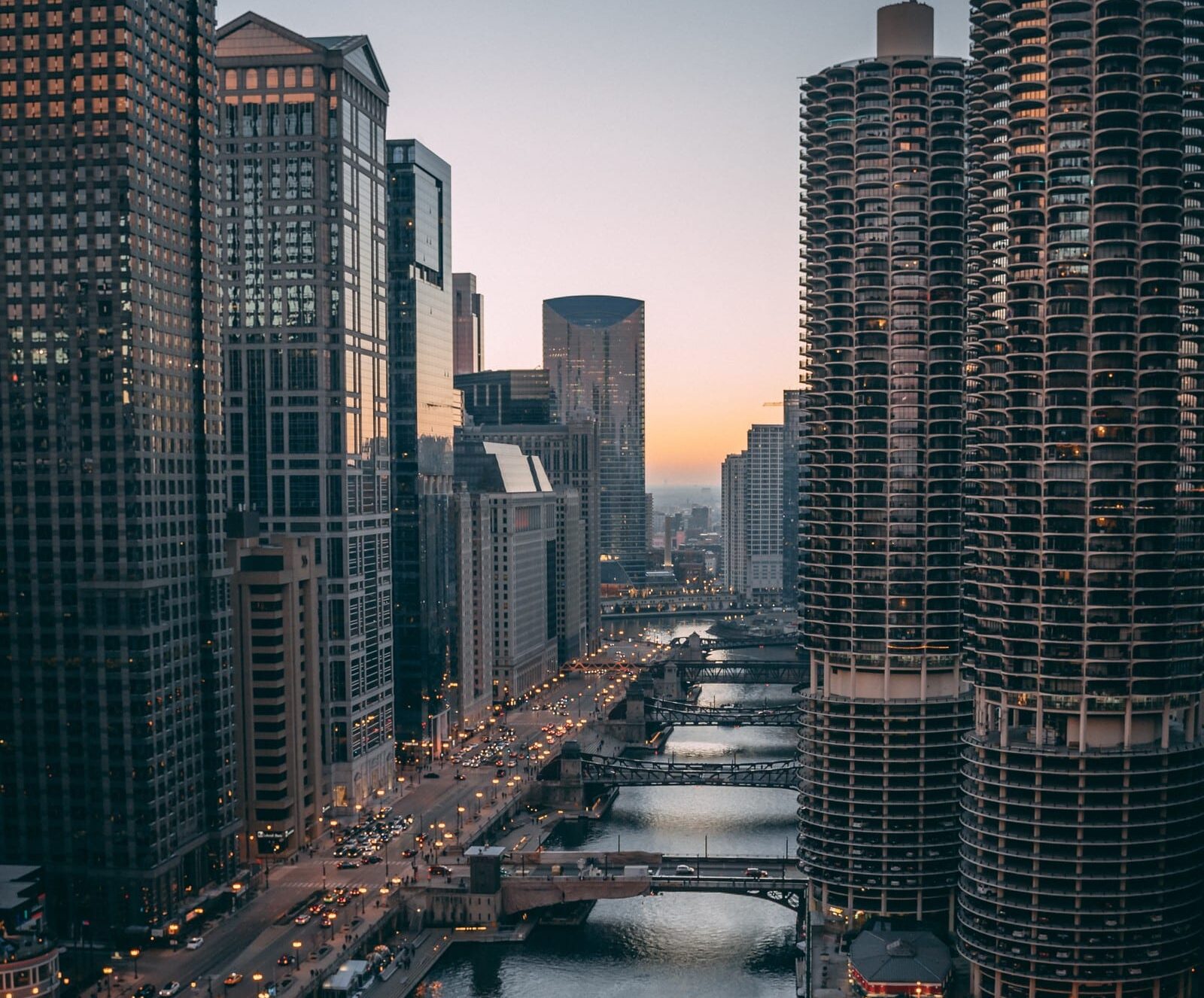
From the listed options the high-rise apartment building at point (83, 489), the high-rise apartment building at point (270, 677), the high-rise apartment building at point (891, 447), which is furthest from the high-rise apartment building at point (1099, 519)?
the high-rise apartment building at point (270, 677)

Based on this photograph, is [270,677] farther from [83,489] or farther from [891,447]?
[891,447]

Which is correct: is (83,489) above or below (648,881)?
above

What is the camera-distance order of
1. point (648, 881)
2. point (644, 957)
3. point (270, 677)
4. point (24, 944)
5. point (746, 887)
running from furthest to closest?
1. point (270, 677)
2. point (648, 881)
3. point (746, 887)
4. point (644, 957)
5. point (24, 944)

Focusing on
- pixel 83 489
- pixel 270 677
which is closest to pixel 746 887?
pixel 270 677

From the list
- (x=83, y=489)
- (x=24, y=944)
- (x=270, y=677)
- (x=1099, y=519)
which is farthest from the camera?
(x=270, y=677)

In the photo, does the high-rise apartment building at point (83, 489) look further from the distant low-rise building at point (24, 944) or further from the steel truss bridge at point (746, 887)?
the steel truss bridge at point (746, 887)

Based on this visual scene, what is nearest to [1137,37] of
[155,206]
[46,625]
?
[155,206]
